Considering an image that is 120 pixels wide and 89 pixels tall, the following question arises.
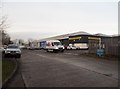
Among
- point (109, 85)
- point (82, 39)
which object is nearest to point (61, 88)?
point (109, 85)

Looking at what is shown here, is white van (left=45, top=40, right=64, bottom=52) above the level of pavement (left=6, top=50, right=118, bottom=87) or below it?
above

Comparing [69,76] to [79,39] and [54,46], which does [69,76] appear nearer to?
[54,46]

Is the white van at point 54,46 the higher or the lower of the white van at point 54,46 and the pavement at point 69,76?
the higher

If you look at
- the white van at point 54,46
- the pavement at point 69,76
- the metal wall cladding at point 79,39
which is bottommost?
the pavement at point 69,76

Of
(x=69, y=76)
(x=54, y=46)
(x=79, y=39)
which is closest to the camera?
(x=69, y=76)

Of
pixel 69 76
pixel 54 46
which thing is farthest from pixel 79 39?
pixel 69 76

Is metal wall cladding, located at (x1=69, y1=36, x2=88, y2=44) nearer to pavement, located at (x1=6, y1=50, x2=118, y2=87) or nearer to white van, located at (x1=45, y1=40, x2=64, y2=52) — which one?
white van, located at (x1=45, y1=40, x2=64, y2=52)

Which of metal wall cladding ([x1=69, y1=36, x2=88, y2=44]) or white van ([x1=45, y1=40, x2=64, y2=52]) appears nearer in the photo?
white van ([x1=45, y1=40, x2=64, y2=52])

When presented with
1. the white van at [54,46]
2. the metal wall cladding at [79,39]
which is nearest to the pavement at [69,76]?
the white van at [54,46]

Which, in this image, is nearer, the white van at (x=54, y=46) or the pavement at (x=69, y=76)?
the pavement at (x=69, y=76)

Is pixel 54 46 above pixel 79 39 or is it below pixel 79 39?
below

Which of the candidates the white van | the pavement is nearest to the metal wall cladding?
the white van

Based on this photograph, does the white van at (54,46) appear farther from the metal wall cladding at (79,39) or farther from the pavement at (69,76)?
the metal wall cladding at (79,39)

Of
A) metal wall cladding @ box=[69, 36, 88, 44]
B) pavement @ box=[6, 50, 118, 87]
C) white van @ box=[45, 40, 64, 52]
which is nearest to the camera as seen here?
pavement @ box=[6, 50, 118, 87]
